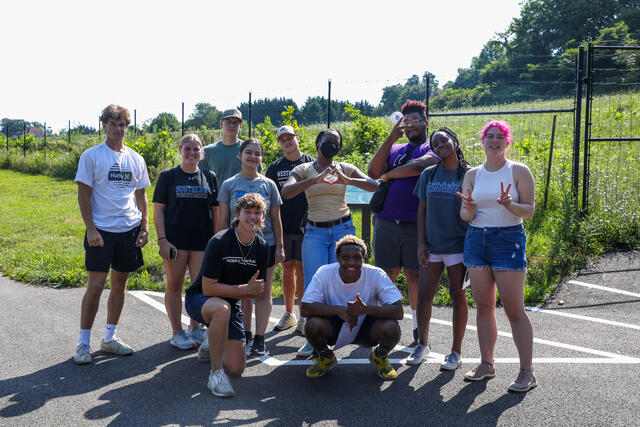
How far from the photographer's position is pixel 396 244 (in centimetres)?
492

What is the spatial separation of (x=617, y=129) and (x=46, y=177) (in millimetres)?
19862

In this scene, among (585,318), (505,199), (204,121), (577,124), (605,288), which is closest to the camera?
(505,199)

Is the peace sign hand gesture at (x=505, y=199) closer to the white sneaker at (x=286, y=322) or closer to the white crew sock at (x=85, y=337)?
the white sneaker at (x=286, y=322)

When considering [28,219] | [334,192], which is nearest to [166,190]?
[334,192]

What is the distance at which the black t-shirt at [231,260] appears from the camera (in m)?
4.21

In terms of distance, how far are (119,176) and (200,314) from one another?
1519mm

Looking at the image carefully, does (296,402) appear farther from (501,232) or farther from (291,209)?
(291,209)

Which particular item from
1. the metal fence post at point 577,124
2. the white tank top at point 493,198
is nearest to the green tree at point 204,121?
the metal fence post at point 577,124

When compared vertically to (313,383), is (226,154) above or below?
above

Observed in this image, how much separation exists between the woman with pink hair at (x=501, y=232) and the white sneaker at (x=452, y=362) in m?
0.54

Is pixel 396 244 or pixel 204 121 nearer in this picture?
pixel 396 244

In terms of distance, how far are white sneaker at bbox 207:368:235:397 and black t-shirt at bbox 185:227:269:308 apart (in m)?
0.58

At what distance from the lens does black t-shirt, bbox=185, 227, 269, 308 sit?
13.8 feet

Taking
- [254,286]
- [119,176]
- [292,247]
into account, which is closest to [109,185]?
[119,176]
